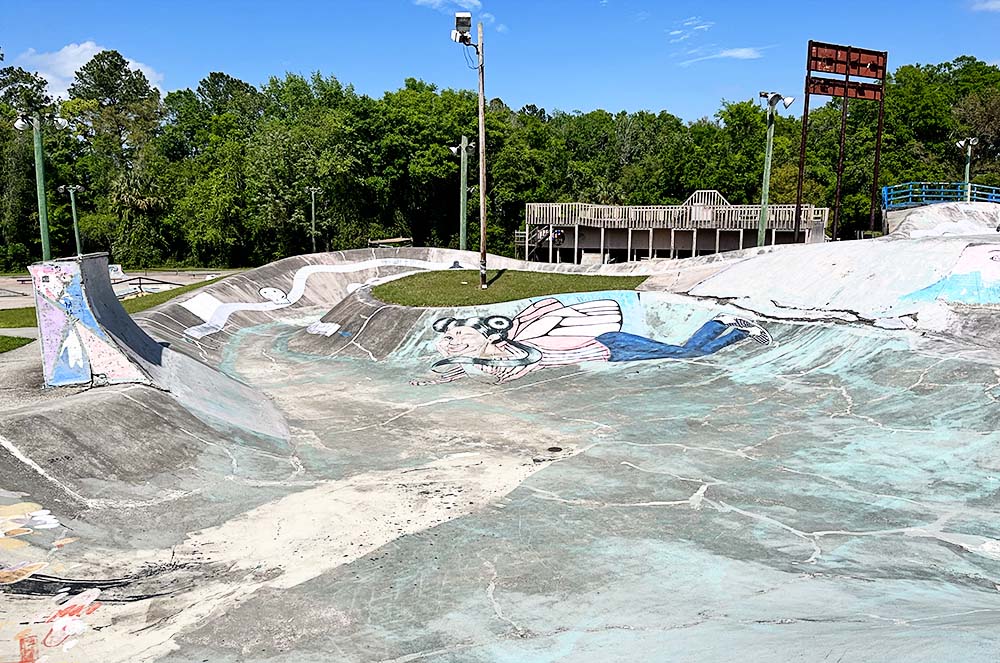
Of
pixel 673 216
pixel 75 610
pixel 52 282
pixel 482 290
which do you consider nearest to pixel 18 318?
pixel 52 282

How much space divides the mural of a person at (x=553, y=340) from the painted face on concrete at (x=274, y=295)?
380 inches

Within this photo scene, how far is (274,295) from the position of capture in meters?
25.5

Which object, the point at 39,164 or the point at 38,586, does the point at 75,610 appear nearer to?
the point at 38,586

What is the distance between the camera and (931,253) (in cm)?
1585

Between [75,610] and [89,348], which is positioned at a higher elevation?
[89,348]

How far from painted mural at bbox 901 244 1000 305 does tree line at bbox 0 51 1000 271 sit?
101 feet

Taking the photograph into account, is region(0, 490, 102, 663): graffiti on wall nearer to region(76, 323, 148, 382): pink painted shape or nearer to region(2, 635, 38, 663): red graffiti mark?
region(2, 635, 38, 663): red graffiti mark

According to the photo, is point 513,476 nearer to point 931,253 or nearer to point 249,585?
point 249,585

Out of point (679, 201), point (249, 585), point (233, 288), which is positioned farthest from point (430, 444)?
point (679, 201)

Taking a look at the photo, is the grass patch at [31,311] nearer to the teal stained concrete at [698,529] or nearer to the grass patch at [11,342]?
the grass patch at [11,342]

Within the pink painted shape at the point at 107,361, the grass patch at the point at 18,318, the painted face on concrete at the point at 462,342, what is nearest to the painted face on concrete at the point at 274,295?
the grass patch at the point at 18,318

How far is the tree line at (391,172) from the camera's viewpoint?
4366 cm

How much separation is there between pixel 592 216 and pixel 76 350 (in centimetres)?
2637

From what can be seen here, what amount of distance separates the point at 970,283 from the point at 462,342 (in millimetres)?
10979
